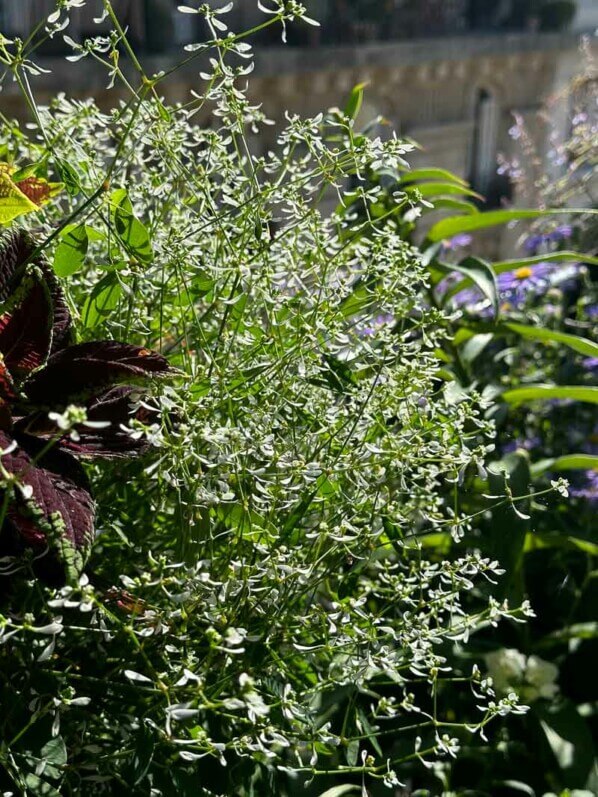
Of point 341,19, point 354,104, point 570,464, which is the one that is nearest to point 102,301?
point 354,104

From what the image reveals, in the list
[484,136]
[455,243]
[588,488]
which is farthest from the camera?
[484,136]

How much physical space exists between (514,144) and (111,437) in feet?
28.6

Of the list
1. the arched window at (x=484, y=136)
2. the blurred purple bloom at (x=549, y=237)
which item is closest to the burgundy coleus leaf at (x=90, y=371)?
the blurred purple bloom at (x=549, y=237)

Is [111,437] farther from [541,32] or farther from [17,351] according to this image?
[541,32]

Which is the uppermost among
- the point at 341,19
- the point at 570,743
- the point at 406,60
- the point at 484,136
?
the point at 570,743

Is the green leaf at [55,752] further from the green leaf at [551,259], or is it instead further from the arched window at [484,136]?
the arched window at [484,136]

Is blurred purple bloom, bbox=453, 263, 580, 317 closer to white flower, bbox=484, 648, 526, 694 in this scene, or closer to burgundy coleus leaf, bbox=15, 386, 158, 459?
white flower, bbox=484, 648, 526, 694

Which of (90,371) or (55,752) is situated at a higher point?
(90,371)

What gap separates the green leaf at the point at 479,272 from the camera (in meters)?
0.65

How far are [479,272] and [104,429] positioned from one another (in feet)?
1.12

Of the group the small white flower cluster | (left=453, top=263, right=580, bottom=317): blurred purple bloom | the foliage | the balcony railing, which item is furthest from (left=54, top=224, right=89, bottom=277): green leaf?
the balcony railing

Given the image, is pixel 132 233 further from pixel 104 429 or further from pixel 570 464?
pixel 570 464

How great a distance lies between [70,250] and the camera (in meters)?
0.48

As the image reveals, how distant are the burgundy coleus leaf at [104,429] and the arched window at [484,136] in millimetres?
8273
